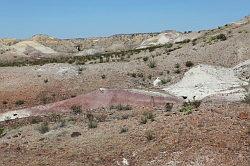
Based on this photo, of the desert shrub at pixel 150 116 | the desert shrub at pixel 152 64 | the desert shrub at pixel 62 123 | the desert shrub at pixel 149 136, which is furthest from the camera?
the desert shrub at pixel 152 64

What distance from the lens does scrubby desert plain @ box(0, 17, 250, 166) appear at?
2222cm

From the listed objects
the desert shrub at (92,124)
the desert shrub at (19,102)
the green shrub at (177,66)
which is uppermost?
the desert shrub at (92,124)

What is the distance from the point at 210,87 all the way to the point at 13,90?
1751cm

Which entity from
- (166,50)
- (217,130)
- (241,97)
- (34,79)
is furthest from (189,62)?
(217,130)

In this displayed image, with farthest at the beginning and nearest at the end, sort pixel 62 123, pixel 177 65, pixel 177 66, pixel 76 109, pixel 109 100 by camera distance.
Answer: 1. pixel 177 65
2. pixel 177 66
3. pixel 109 100
4. pixel 76 109
5. pixel 62 123

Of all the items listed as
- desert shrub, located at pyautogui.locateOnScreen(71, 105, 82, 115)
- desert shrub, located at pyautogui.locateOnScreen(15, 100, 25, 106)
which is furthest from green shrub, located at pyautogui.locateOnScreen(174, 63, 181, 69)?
desert shrub, located at pyautogui.locateOnScreen(71, 105, 82, 115)

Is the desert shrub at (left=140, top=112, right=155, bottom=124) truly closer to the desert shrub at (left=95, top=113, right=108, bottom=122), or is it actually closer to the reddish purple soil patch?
the desert shrub at (left=95, top=113, right=108, bottom=122)

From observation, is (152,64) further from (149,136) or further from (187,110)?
(149,136)

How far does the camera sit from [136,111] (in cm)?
3106

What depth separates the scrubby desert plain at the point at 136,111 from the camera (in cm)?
2222

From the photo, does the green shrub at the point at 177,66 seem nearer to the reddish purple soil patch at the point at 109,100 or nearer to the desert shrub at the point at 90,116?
the reddish purple soil patch at the point at 109,100

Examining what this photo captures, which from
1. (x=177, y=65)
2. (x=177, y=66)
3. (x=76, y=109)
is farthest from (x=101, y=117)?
(x=177, y=65)

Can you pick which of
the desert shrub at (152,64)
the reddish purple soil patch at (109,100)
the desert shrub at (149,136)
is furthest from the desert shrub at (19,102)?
the desert shrub at (149,136)

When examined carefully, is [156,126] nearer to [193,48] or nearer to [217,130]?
[217,130]
